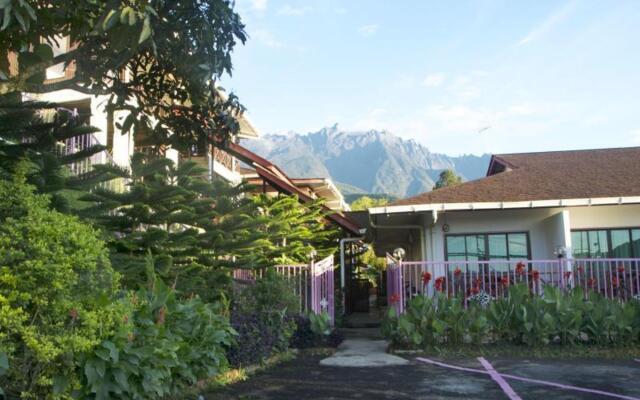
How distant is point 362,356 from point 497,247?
225 inches

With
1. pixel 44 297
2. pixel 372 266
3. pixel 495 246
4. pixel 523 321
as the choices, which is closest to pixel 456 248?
pixel 495 246

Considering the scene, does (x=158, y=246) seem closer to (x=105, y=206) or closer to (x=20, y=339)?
(x=105, y=206)

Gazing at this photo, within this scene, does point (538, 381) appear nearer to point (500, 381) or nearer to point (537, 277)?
point (500, 381)

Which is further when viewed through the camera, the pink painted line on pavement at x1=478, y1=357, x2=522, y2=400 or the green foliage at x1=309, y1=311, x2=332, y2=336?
the green foliage at x1=309, y1=311, x2=332, y2=336

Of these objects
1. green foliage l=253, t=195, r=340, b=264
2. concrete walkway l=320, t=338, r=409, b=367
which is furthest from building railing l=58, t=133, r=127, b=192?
concrete walkway l=320, t=338, r=409, b=367

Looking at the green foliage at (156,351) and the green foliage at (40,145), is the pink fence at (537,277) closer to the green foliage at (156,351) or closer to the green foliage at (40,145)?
the green foliage at (156,351)

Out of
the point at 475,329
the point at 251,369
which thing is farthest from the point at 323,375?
the point at 475,329

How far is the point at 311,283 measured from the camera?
12438 millimetres

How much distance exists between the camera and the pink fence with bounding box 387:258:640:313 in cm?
1152

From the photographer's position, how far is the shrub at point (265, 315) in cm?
859

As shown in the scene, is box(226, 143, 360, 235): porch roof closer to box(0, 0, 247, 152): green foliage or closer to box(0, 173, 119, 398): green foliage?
box(0, 0, 247, 152): green foliage

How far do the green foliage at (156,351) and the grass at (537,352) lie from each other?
409cm

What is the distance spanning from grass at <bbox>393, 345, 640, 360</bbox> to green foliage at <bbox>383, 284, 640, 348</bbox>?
12cm

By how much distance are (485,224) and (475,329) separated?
181 inches
